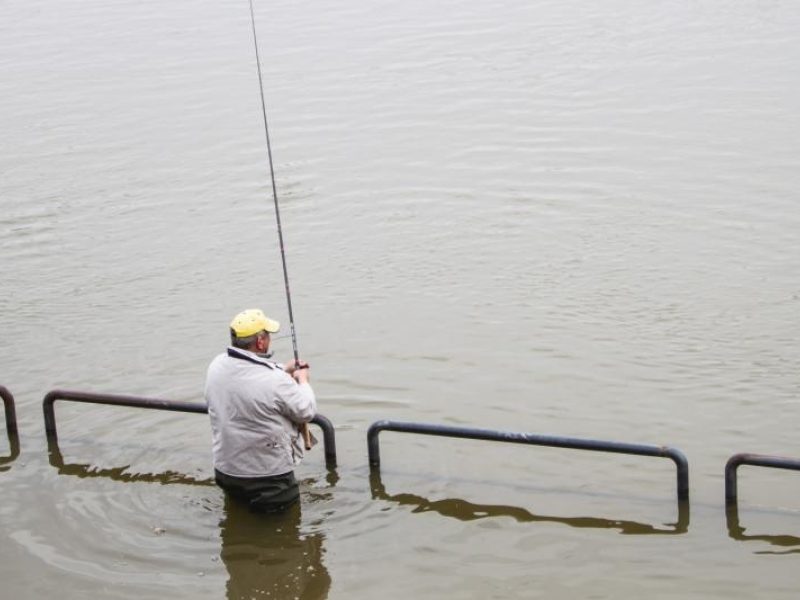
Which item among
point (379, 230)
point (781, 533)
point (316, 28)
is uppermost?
point (316, 28)

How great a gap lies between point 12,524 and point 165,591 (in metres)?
1.62

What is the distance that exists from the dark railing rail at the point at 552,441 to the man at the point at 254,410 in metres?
0.89

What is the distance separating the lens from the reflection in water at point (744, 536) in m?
8.26

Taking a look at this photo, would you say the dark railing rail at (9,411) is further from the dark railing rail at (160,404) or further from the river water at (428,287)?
the dark railing rail at (160,404)

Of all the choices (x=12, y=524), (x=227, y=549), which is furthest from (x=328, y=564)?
(x=12, y=524)

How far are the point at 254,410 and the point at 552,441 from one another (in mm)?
1993

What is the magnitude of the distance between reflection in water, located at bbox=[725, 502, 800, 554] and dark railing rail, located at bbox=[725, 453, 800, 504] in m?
0.07

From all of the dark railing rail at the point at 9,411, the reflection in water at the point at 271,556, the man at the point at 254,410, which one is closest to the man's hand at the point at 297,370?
the man at the point at 254,410

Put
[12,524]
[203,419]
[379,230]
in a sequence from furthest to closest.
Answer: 1. [379,230]
2. [203,419]
3. [12,524]

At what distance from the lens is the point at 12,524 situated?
898 cm

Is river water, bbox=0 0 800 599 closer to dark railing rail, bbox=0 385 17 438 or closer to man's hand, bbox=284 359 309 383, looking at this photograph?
dark railing rail, bbox=0 385 17 438

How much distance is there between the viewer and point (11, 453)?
10195 millimetres

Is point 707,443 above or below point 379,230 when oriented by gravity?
below

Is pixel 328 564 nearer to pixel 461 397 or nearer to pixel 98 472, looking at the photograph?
pixel 98 472
